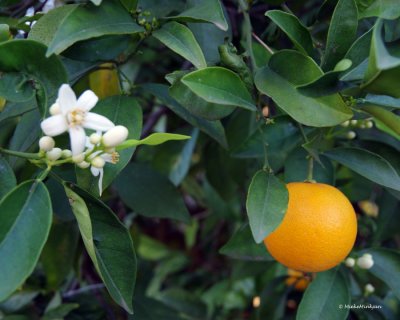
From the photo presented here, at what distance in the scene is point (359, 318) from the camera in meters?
1.45

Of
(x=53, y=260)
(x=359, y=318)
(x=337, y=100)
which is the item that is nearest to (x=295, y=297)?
(x=359, y=318)

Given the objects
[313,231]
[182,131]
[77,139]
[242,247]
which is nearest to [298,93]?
[313,231]

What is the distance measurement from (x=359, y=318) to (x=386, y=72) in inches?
35.5

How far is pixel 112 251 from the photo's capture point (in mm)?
884

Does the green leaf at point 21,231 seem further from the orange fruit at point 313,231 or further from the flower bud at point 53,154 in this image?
the orange fruit at point 313,231

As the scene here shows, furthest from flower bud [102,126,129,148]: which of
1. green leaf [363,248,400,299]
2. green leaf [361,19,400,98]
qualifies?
green leaf [363,248,400,299]

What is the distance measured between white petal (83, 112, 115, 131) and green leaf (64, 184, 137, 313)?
0.34ft

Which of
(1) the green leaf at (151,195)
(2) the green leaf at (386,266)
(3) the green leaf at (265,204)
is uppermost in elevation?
(3) the green leaf at (265,204)

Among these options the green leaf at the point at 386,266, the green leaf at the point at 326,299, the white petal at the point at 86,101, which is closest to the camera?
the white petal at the point at 86,101

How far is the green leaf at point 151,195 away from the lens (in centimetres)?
133

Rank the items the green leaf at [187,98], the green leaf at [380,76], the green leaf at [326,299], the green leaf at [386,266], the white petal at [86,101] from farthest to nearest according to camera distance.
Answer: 1. the green leaf at [386,266]
2. the green leaf at [326,299]
3. the green leaf at [187,98]
4. the white petal at [86,101]
5. the green leaf at [380,76]

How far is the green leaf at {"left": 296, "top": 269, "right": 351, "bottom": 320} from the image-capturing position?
1066 mm

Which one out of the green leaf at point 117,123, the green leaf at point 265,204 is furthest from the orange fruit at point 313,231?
the green leaf at point 117,123

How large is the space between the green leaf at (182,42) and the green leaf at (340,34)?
197 millimetres
